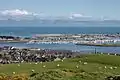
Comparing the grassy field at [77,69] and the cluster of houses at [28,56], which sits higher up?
the grassy field at [77,69]

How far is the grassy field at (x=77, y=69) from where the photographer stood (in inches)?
1099

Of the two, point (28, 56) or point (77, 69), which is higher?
point (77, 69)

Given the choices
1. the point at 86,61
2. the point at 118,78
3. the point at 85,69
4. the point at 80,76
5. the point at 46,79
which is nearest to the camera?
the point at 118,78

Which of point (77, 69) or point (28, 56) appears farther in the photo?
point (28, 56)

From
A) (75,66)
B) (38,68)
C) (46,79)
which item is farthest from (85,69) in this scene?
(46,79)

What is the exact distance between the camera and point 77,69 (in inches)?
1364

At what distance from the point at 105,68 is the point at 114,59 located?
6.07m

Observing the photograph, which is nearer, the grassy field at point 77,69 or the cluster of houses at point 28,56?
the grassy field at point 77,69

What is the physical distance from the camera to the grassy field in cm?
2792

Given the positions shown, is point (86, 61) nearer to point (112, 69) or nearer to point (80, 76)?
point (112, 69)

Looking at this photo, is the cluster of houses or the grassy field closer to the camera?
the grassy field

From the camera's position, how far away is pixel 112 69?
35750 mm

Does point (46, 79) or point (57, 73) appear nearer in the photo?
point (46, 79)

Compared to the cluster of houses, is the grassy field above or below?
above
